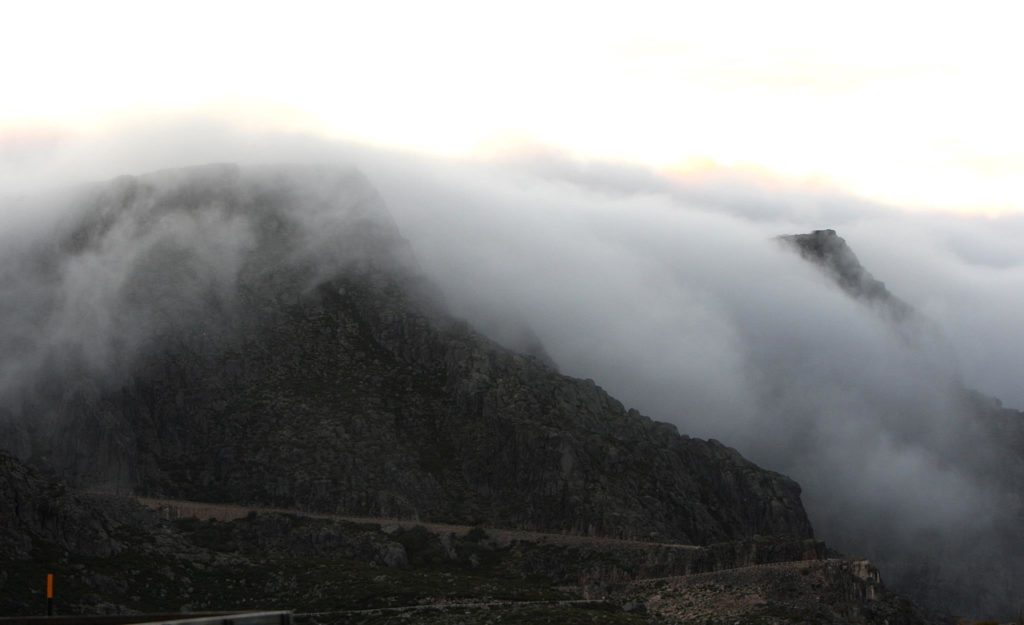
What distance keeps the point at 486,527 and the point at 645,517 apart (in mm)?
18457

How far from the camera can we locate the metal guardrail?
57.5m

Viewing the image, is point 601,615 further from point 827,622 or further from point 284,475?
point 284,475

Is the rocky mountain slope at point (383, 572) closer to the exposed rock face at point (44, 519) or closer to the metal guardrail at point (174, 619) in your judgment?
the exposed rock face at point (44, 519)

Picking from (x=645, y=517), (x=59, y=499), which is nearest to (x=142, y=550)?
(x=59, y=499)

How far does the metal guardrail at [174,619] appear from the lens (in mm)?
57469

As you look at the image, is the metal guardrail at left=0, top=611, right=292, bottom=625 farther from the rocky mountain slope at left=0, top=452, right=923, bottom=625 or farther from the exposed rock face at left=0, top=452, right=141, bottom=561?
the exposed rock face at left=0, top=452, right=141, bottom=561

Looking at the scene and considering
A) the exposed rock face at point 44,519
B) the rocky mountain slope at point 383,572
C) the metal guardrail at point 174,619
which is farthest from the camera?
the exposed rock face at point 44,519

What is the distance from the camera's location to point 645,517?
19462 centimetres

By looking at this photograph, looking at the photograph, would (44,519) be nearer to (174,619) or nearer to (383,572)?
(383,572)

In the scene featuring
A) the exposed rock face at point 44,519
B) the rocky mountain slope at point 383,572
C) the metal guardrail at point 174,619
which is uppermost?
the metal guardrail at point 174,619

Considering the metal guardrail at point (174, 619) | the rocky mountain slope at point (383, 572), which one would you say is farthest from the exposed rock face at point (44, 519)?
the metal guardrail at point (174, 619)

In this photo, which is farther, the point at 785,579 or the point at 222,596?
the point at 785,579

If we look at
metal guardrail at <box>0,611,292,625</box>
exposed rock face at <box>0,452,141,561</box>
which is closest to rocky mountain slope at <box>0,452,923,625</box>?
exposed rock face at <box>0,452,141,561</box>

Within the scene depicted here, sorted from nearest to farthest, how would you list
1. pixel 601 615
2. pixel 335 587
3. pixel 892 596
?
1. pixel 601 615
2. pixel 335 587
3. pixel 892 596
